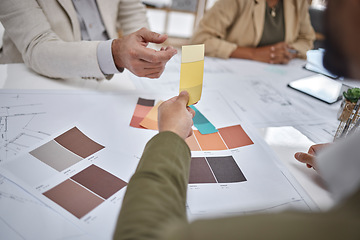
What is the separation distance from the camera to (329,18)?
456 mm

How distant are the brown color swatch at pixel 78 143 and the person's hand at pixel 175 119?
20cm

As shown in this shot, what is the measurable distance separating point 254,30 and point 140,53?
1009 millimetres

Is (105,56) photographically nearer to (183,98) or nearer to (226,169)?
(183,98)

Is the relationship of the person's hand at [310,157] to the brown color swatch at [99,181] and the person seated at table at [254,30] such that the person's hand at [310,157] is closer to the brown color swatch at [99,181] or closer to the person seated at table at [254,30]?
the brown color swatch at [99,181]

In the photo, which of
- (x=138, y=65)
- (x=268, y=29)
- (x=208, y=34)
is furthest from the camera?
(x=268, y=29)

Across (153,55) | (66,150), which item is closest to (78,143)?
(66,150)

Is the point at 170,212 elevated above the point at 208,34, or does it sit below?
below

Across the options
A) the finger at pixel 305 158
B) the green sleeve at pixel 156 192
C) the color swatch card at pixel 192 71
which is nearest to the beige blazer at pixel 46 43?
the color swatch card at pixel 192 71

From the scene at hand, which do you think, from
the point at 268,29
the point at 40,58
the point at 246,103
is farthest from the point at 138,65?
the point at 268,29

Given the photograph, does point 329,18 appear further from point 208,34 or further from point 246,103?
point 208,34

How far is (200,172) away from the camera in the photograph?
2.21 feet

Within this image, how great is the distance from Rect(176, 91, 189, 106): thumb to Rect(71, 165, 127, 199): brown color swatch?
0.25 m

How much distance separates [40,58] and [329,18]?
90 cm

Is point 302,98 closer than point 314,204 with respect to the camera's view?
No
